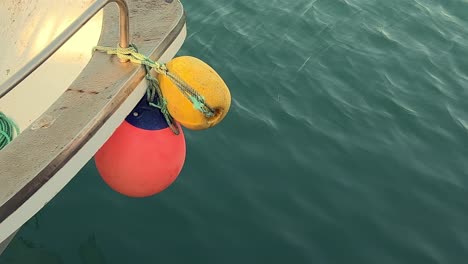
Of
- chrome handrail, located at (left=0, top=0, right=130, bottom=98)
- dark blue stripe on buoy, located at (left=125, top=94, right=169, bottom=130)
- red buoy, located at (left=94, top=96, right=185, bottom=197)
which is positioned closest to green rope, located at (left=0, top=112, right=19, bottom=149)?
red buoy, located at (left=94, top=96, right=185, bottom=197)

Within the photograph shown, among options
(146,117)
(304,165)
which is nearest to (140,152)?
(146,117)

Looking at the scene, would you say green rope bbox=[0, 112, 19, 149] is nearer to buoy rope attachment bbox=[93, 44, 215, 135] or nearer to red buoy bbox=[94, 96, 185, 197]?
red buoy bbox=[94, 96, 185, 197]

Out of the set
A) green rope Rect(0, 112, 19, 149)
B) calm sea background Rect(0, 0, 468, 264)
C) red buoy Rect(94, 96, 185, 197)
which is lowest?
calm sea background Rect(0, 0, 468, 264)

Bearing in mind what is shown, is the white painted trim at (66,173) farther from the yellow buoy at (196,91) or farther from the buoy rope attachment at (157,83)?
the yellow buoy at (196,91)

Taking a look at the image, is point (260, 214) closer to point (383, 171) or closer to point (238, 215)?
point (238, 215)

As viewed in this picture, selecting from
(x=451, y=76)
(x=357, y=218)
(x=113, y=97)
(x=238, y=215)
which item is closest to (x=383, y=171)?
(x=357, y=218)

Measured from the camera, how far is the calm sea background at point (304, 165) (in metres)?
4.61

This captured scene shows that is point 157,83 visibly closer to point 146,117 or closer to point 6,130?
point 146,117

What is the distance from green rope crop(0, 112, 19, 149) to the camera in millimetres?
3539

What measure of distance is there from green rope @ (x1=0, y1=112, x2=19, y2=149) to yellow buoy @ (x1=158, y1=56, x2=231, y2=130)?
108cm

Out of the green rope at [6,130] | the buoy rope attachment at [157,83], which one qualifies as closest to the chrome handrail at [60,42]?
the buoy rope attachment at [157,83]

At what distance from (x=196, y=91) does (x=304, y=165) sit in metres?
2.54

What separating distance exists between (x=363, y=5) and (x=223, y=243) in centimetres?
491

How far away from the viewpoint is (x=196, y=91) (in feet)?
10.2
